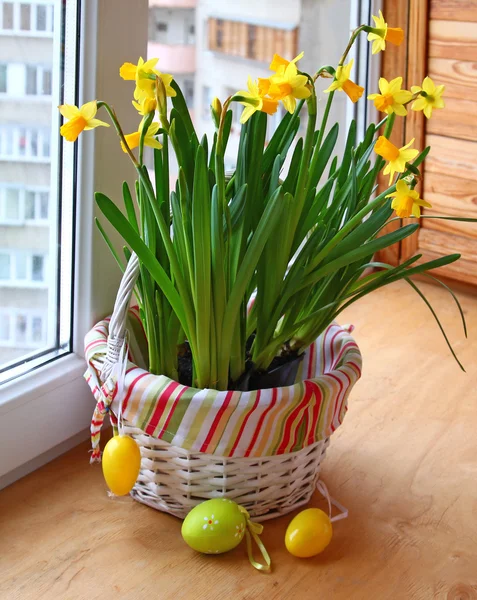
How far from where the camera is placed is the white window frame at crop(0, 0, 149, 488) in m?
0.90

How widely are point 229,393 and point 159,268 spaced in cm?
14

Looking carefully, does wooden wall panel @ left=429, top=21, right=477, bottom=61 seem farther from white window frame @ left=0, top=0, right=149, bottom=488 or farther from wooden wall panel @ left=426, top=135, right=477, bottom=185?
white window frame @ left=0, top=0, right=149, bottom=488

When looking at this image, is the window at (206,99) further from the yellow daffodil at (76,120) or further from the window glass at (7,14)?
the yellow daffodil at (76,120)

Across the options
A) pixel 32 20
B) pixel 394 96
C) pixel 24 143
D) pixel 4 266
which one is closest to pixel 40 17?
pixel 32 20

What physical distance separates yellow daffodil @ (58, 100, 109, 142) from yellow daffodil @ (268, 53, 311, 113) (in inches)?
6.0

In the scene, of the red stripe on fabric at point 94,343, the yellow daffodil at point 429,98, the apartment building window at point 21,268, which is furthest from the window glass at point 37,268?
the yellow daffodil at point 429,98

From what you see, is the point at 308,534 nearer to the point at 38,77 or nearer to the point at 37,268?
the point at 37,268

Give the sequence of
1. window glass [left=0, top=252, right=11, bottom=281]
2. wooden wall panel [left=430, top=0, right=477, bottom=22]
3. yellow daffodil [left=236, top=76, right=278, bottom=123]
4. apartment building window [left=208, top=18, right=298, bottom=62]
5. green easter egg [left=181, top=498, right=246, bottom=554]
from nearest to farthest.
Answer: yellow daffodil [left=236, top=76, right=278, bottom=123] < green easter egg [left=181, top=498, right=246, bottom=554] < window glass [left=0, top=252, right=11, bottom=281] < wooden wall panel [left=430, top=0, right=477, bottom=22] < apartment building window [left=208, top=18, right=298, bottom=62]

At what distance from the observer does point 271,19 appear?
5.24 ft

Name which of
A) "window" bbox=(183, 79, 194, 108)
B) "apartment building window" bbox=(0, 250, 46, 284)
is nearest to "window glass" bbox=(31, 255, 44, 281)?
"apartment building window" bbox=(0, 250, 46, 284)

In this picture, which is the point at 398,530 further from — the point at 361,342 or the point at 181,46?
the point at 181,46

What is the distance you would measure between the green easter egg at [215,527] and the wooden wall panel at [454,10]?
104cm

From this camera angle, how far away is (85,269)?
38.3 inches

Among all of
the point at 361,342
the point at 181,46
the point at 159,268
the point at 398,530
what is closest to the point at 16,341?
the point at 159,268
